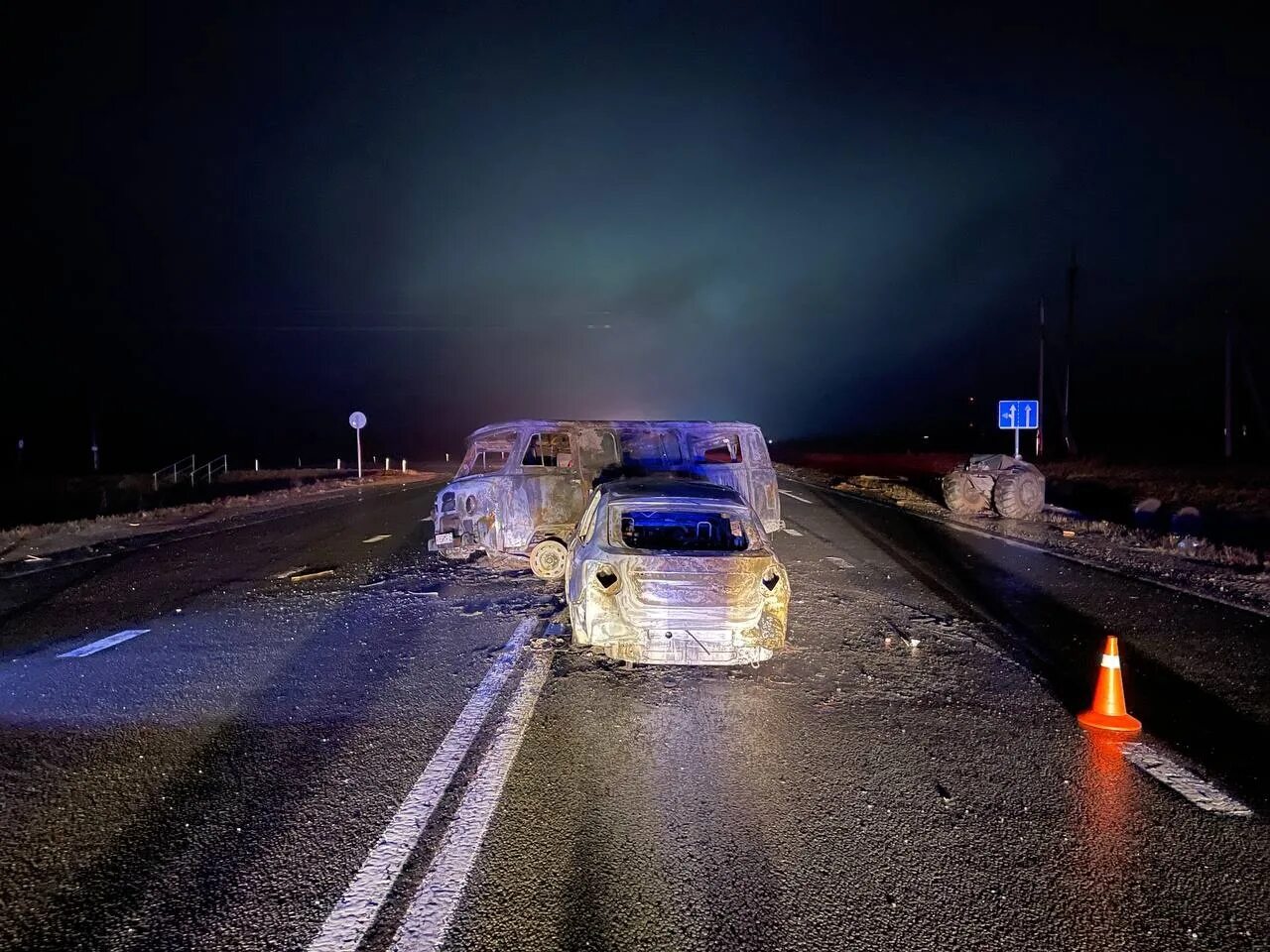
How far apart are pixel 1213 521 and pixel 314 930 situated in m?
20.9

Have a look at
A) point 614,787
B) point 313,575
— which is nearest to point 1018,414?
point 313,575

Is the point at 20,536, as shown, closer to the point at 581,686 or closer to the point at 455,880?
the point at 581,686

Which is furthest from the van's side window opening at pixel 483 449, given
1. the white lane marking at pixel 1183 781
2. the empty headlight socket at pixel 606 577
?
the white lane marking at pixel 1183 781

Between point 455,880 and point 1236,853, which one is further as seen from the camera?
point 1236,853

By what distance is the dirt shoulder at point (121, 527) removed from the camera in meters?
13.3

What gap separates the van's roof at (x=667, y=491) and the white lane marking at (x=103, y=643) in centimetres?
467

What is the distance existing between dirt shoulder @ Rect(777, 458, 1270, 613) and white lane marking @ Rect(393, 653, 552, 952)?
27.0 feet

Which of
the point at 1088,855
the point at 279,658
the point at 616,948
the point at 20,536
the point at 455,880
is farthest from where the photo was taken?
the point at 20,536

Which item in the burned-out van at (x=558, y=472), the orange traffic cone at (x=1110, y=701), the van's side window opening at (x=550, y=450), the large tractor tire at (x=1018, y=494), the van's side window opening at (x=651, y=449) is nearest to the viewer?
the orange traffic cone at (x=1110, y=701)

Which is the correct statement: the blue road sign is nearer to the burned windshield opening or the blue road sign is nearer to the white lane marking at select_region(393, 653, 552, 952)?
the burned windshield opening

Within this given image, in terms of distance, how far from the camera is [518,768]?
440 centimetres

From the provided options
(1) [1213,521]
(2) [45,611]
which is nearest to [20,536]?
(2) [45,611]

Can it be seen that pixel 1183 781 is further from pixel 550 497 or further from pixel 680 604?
pixel 550 497

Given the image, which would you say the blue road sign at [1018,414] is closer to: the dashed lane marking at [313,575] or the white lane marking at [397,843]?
the dashed lane marking at [313,575]
